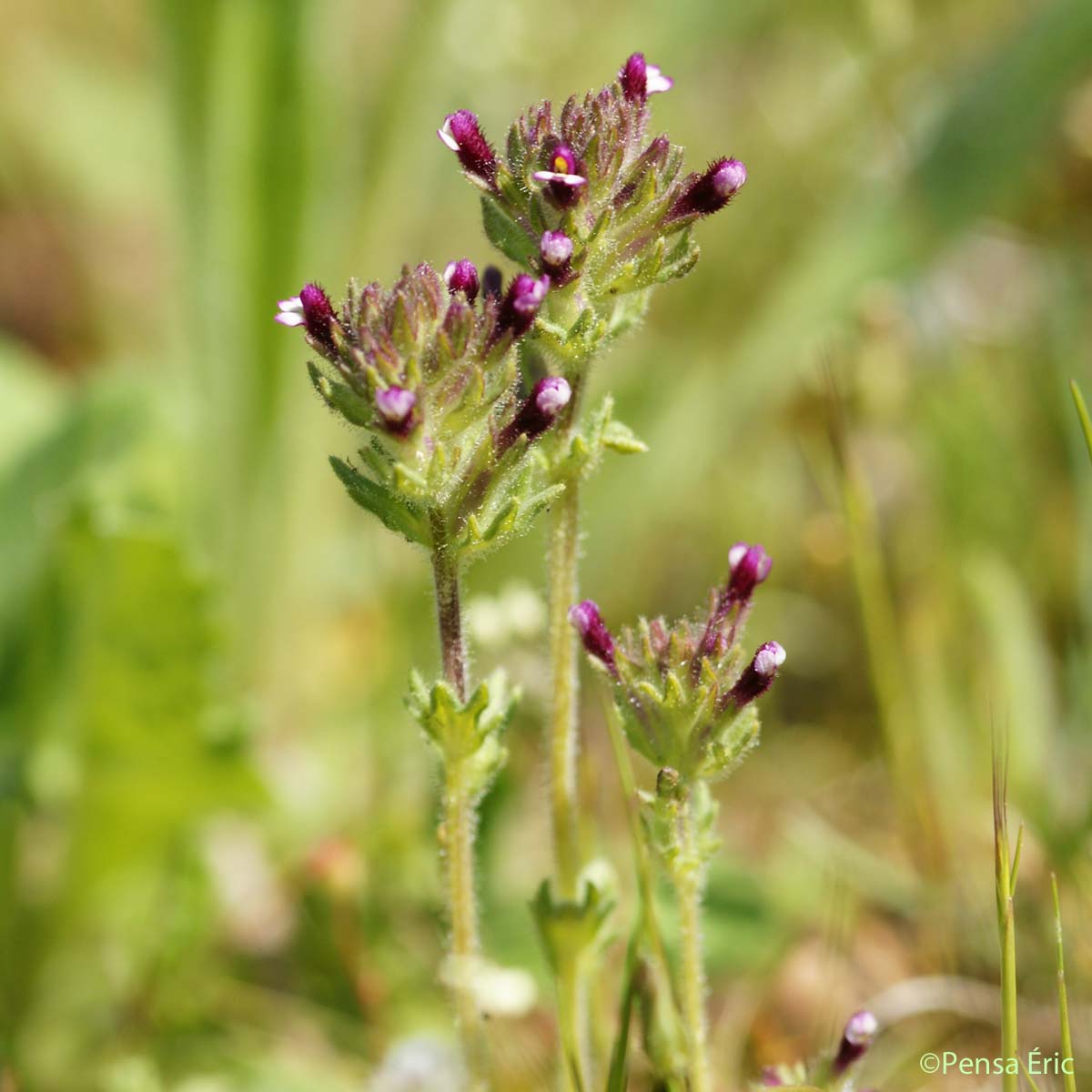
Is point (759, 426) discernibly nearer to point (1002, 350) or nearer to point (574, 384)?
point (1002, 350)

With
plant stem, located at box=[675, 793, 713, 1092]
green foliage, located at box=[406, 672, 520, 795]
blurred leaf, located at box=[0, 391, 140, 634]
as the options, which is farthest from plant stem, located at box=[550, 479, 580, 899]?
blurred leaf, located at box=[0, 391, 140, 634]

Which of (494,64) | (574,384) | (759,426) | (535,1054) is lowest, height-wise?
(535,1054)

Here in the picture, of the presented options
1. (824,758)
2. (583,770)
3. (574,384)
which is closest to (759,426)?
(824,758)

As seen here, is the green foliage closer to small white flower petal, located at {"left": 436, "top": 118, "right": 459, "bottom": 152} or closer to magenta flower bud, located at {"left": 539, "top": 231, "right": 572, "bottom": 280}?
A: magenta flower bud, located at {"left": 539, "top": 231, "right": 572, "bottom": 280}

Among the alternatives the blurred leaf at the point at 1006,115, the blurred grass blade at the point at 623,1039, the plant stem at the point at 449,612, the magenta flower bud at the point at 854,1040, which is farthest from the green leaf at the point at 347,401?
the blurred leaf at the point at 1006,115

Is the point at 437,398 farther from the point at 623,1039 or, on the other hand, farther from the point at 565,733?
the point at 623,1039

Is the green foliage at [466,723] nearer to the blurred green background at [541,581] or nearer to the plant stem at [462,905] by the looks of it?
the plant stem at [462,905]

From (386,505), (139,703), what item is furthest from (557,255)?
(139,703)
